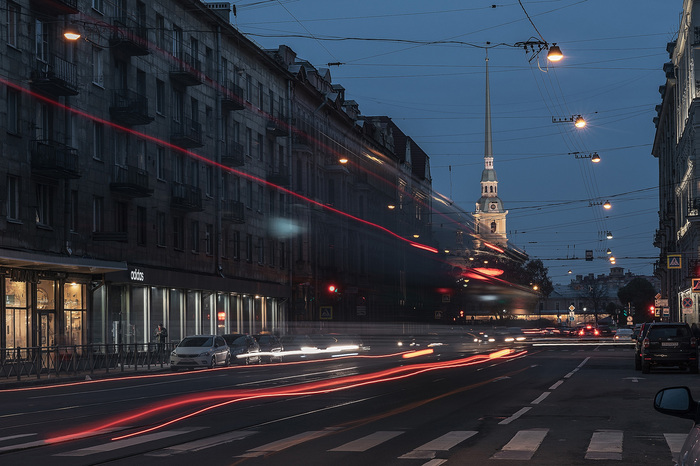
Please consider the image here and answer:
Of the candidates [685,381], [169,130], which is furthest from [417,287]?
[685,381]

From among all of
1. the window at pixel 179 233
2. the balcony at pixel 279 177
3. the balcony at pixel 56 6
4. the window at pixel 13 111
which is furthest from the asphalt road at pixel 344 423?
the balcony at pixel 279 177

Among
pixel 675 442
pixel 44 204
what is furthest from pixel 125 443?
pixel 44 204

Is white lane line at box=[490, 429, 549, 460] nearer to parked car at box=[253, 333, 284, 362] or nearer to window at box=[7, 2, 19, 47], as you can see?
window at box=[7, 2, 19, 47]

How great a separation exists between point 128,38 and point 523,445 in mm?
33608

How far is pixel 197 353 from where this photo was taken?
38969 mm

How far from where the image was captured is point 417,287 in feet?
252

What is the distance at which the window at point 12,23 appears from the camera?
114 feet

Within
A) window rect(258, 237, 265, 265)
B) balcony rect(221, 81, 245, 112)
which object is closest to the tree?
window rect(258, 237, 265, 265)

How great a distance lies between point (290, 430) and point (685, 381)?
16178 mm

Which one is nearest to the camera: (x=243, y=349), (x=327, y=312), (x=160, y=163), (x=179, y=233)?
(x=243, y=349)

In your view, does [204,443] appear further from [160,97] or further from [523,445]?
[160,97]

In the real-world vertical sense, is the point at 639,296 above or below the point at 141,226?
below

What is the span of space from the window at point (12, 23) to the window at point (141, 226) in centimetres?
1150

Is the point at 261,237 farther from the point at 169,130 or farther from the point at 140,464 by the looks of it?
the point at 140,464
